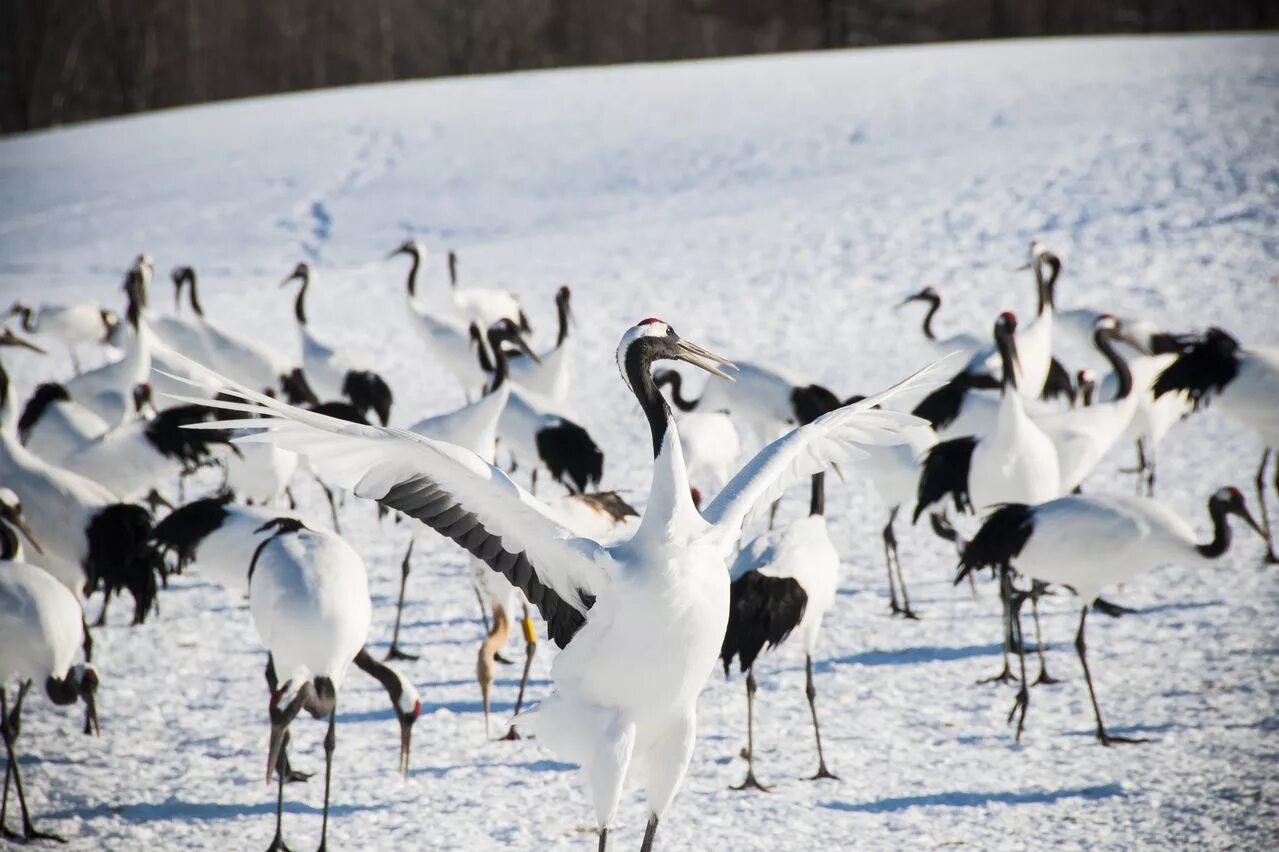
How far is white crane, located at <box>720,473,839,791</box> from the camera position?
4.03 meters

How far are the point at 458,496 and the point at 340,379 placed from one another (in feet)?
17.0

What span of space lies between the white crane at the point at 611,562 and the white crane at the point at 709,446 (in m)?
2.81

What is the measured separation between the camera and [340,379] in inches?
320

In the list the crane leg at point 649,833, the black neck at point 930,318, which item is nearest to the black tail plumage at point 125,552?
the crane leg at point 649,833

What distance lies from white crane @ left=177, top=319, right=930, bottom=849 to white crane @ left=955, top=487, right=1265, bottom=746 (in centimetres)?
128

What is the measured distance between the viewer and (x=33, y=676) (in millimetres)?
3979

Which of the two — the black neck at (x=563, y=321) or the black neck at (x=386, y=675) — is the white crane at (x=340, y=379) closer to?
the black neck at (x=563, y=321)

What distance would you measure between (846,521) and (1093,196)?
7622mm

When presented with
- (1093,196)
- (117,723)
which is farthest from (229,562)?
(1093,196)

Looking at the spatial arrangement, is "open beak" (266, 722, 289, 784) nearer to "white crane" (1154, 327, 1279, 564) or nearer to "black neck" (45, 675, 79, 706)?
"black neck" (45, 675, 79, 706)

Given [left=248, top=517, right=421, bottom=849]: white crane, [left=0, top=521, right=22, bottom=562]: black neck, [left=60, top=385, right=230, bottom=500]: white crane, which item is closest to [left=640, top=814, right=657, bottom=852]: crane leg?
[left=248, top=517, right=421, bottom=849]: white crane

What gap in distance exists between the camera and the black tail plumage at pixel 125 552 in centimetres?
477

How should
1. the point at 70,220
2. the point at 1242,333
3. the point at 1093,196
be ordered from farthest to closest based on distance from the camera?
the point at 70,220 < the point at 1093,196 < the point at 1242,333

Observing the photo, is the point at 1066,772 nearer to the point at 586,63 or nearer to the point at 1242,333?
the point at 1242,333
